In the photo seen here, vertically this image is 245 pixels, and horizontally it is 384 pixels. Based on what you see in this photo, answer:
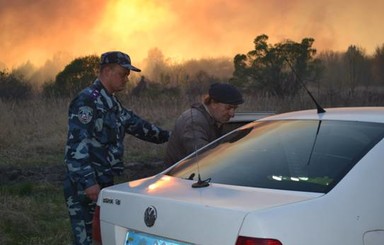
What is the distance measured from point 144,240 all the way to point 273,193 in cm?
60

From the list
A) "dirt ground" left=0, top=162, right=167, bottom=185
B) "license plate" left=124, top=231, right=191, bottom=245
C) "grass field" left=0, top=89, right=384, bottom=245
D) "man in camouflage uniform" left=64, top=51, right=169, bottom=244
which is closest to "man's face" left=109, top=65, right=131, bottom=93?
"man in camouflage uniform" left=64, top=51, right=169, bottom=244

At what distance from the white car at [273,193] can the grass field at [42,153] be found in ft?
9.87

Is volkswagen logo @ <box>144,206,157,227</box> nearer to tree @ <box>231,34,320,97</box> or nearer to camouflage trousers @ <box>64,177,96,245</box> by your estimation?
camouflage trousers @ <box>64,177,96,245</box>

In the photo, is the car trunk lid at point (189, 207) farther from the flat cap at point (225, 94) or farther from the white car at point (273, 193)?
Result: the flat cap at point (225, 94)

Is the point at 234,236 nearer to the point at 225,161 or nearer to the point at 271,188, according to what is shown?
the point at 271,188

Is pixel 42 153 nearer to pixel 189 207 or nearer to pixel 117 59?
pixel 117 59

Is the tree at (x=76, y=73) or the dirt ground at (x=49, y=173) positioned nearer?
the dirt ground at (x=49, y=173)

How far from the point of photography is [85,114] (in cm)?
404

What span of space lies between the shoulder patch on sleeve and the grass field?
2.03 m

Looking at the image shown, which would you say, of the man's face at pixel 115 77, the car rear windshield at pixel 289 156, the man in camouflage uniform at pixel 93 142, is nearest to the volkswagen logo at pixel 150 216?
the car rear windshield at pixel 289 156

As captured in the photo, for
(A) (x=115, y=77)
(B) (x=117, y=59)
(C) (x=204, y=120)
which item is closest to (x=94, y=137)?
(A) (x=115, y=77)

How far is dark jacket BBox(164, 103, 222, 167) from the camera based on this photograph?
4.21 metres

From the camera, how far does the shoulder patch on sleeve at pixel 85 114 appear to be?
158 inches

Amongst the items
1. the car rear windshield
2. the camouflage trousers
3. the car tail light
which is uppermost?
the car rear windshield
